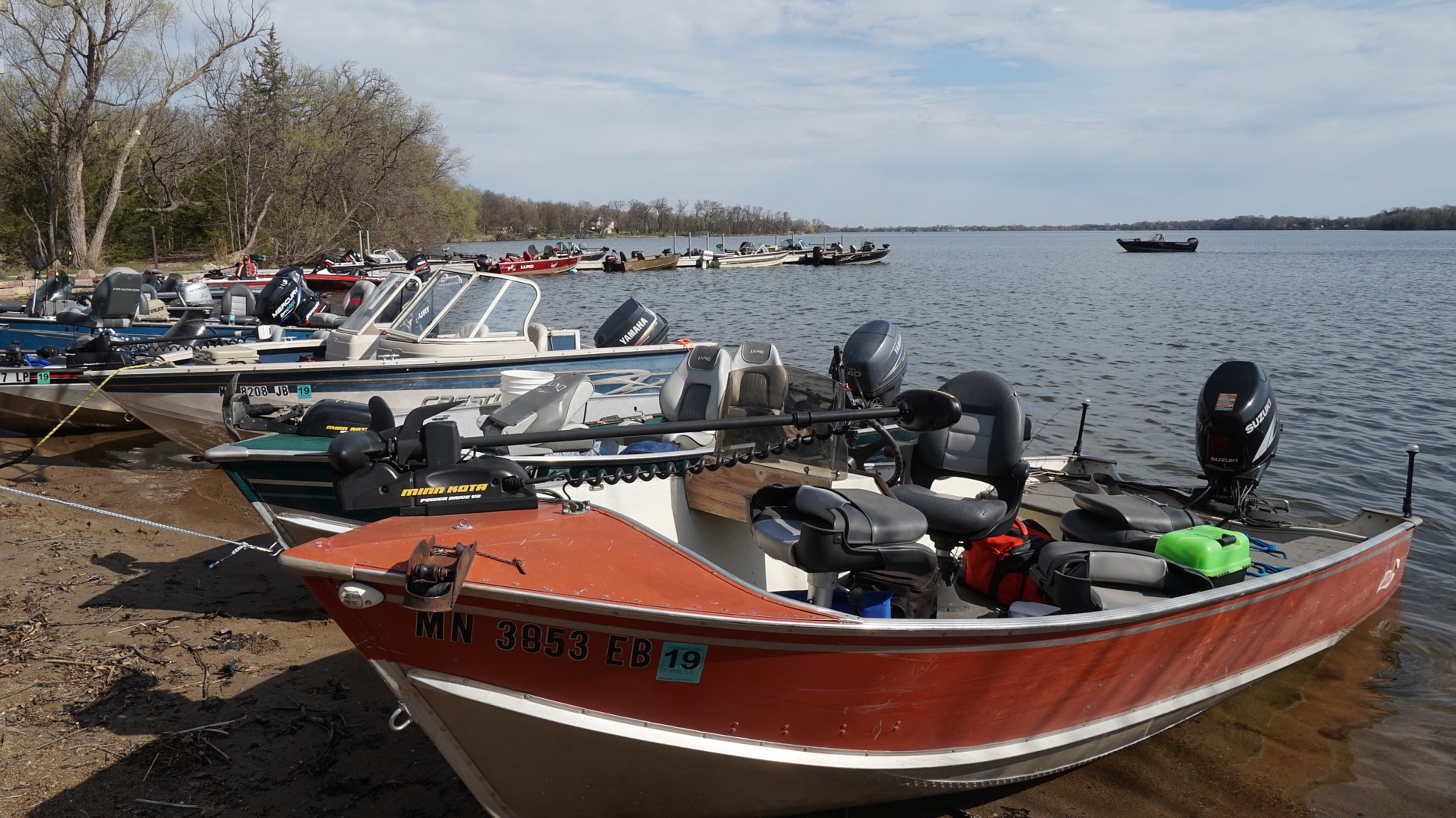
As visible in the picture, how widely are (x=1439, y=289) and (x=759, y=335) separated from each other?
1112 inches

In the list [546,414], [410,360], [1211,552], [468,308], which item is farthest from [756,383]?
[468,308]

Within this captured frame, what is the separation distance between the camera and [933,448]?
5.19 m

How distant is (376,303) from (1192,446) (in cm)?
981

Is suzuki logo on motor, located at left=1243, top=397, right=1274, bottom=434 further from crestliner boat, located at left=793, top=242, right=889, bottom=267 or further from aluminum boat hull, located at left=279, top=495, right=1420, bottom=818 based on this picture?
crestliner boat, located at left=793, top=242, right=889, bottom=267

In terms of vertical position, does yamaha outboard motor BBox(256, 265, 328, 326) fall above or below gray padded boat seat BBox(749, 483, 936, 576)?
above

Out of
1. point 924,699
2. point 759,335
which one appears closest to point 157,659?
point 924,699

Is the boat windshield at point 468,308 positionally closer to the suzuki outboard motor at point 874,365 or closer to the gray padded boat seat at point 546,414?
the gray padded boat seat at point 546,414

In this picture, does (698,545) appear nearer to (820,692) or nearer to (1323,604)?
(820,692)

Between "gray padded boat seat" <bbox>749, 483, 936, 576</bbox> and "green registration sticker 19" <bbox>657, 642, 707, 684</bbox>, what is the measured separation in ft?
1.95

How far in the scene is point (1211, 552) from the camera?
4203 mm

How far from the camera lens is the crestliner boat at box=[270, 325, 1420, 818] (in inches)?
119

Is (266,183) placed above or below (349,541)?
above

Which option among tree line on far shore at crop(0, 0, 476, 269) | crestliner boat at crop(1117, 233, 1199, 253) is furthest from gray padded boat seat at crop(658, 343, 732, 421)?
crestliner boat at crop(1117, 233, 1199, 253)

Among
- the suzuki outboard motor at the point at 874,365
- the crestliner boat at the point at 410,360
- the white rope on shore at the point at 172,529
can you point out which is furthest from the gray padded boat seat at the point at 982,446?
the crestliner boat at the point at 410,360
